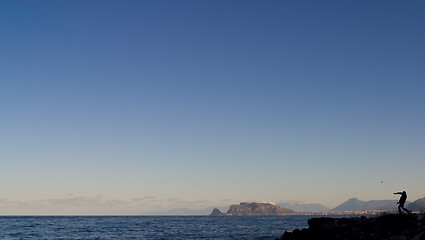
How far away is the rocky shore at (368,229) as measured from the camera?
28.7 m

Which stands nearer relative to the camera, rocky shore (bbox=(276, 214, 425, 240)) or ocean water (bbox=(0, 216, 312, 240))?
rocky shore (bbox=(276, 214, 425, 240))

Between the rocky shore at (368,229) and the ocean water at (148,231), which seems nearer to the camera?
the rocky shore at (368,229)

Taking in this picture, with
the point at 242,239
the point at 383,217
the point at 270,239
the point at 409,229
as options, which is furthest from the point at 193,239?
the point at 409,229

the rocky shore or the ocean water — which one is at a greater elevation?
the rocky shore

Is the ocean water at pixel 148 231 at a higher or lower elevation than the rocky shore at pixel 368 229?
lower

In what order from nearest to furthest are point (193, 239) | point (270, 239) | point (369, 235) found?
point (369, 235), point (270, 239), point (193, 239)

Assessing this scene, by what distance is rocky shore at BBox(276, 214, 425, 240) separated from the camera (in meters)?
28.7

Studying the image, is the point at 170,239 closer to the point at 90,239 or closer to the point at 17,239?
the point at 90,239

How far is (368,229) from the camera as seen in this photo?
33156mm

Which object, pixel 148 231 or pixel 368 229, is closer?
pixel 368 229

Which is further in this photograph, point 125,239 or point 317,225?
point 125,239

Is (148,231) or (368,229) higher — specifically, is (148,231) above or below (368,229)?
below

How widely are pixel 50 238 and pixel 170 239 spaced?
21.0 metres

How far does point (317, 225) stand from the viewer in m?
36.9
